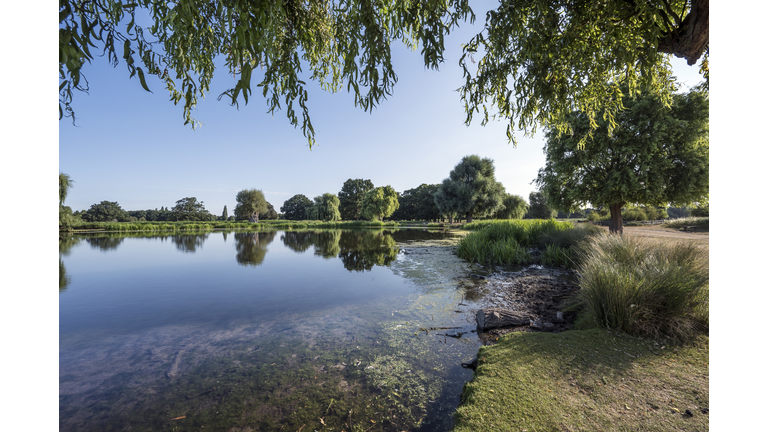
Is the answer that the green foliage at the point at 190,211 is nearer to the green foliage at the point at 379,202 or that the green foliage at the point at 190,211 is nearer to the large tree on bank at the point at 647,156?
the green foliage at the point at 379,202

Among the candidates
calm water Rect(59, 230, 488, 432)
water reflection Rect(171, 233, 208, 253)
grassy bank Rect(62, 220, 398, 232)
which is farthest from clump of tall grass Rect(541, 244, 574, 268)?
grassy bank Rect(62, 220, 398, 232)

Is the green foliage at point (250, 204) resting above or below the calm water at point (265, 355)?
above

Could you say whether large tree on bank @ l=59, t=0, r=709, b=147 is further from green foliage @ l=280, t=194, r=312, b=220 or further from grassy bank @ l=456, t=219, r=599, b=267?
green foliage @ l=280, t=194, r=312, b=220

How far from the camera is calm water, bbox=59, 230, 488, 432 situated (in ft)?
7.16

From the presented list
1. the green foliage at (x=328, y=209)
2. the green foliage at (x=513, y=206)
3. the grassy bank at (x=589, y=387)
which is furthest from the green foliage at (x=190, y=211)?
the grassy bank at (x=589, y=387)

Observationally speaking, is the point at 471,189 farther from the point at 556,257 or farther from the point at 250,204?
the point at 250,204

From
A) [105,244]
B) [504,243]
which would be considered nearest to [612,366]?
[504,243]

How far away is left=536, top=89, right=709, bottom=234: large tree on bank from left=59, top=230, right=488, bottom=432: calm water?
332 inches

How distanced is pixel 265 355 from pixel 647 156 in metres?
13.3

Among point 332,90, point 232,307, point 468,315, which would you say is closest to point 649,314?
point 468,315

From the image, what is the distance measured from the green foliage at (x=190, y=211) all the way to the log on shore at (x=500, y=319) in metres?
69.0

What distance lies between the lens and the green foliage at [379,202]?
5075cm

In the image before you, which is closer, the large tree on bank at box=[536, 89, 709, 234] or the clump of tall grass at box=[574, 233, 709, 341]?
the clump of tall grass at box=[574, 233, 709, 341]

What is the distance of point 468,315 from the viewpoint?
429 cm
